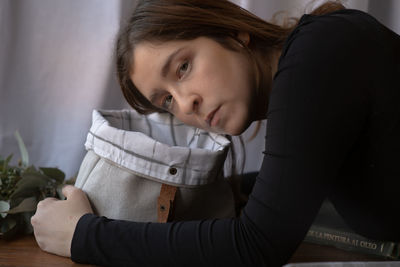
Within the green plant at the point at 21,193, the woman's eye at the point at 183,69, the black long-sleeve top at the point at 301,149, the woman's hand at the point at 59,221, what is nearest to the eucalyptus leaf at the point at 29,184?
the green plant at the point at 21,193

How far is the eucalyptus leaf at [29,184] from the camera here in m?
0.85

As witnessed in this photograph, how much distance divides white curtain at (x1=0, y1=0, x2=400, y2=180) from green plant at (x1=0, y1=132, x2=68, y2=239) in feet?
1.15

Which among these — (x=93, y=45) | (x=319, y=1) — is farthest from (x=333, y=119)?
(x=93, y=45)

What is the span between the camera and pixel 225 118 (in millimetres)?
767

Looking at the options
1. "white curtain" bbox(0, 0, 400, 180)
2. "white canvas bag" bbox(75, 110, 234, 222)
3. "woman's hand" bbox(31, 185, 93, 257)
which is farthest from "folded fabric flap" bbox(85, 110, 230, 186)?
"white curtain" bbox(0, 0, 400, 180)

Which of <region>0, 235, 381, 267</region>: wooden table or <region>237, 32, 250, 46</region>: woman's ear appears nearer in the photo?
<region>0, 235, 381, 267</region>: wooden table

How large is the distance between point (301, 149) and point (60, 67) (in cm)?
94

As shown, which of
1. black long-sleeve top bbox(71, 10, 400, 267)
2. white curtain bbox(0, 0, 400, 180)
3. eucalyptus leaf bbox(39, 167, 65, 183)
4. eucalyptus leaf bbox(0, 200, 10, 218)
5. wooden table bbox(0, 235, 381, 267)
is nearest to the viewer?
black long-sleeve top bbox(71, 10, 400, 267)

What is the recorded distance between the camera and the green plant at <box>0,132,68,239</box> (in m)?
0.79

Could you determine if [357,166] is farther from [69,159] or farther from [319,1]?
[69,159]

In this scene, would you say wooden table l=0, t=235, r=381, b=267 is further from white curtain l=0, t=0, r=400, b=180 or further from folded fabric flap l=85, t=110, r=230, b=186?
white curtain l=0, t=0, r=400, b=180

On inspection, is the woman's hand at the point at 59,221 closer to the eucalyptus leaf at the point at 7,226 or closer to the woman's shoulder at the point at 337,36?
the eucalyptus leaf at the point at 7,226

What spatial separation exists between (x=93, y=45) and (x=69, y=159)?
1.19 ft

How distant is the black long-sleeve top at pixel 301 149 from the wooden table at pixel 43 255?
75 millimetres
